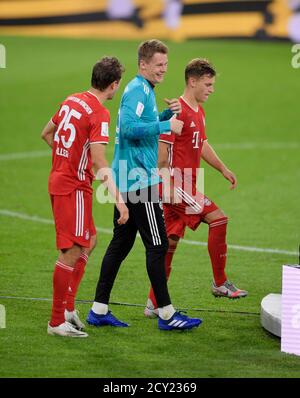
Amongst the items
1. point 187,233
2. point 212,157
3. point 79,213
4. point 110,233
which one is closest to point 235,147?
point 187,233

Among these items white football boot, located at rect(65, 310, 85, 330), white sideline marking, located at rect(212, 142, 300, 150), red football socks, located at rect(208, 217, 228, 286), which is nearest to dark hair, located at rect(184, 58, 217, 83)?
red football socks, located at rect(208, 217, 228, 286)

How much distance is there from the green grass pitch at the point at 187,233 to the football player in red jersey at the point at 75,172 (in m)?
0.45

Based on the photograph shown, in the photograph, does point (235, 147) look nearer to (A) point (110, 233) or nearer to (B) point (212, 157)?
(A) point (110, 233)

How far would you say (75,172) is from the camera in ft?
26.2

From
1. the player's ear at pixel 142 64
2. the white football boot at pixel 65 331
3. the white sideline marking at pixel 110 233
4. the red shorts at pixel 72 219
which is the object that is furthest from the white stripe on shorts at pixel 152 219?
the white sideline marking at pixel 110 233

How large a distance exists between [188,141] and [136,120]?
0.97m

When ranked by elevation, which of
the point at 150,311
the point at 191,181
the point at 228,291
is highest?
the point at 191,181

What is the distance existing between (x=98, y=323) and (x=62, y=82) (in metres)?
16.5

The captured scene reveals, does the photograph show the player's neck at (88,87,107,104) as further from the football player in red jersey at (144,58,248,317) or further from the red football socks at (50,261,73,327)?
the red football socks at (50,261,73,327)

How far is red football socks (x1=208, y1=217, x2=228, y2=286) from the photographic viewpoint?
9.03 m

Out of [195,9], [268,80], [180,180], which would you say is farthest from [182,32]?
[180,180]

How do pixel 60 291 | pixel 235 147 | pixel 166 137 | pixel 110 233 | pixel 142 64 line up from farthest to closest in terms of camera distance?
pixel 235 147, pixel 110 233, pixel 166 137, pixel 142 64, pixel 60 291

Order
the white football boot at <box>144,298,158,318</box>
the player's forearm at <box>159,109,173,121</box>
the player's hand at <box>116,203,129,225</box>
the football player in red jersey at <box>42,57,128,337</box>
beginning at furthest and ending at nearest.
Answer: the white football boot at <box>144,298,158,318</box>, the player's forearm at <box>159,109,173,121</box>, the football player in red jersey at <box>42,57,128,337</box>, the player's hand at <box>116,203,129,225</box>
